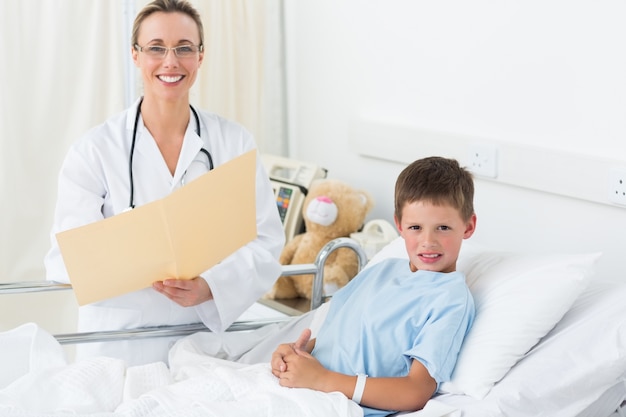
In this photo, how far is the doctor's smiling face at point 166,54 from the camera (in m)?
2.05

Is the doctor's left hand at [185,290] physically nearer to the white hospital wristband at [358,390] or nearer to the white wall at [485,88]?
the white hospital wristband at [358,390]

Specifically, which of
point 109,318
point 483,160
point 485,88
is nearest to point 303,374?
point 109,318

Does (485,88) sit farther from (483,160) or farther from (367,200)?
(367,200)

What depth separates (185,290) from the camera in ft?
6.39

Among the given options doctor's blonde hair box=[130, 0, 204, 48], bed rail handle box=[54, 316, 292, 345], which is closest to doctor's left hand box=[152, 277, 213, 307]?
bed rail handle box=[54, 316, 292, 345]

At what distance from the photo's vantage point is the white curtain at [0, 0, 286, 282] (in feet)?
9.50

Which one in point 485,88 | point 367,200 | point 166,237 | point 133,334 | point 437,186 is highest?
point 485,88

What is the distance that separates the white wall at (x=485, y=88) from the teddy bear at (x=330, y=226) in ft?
0.60

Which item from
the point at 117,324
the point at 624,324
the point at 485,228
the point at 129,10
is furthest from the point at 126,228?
the point at 129,10

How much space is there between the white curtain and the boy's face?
1.59 meters

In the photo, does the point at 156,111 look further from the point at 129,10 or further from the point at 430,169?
the point at 129,10

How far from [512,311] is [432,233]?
0.22 m

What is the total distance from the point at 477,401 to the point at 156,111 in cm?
103

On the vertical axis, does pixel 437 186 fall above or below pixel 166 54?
below
